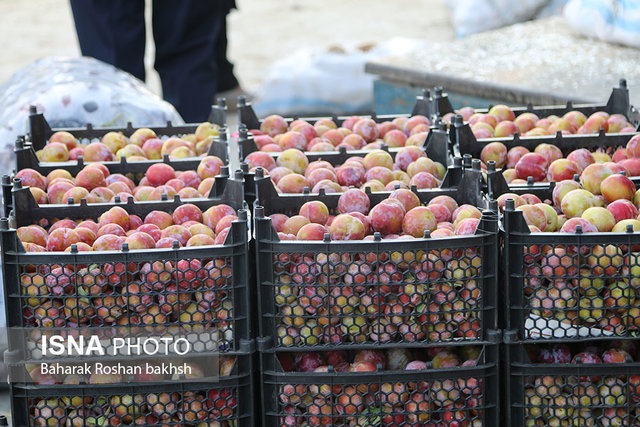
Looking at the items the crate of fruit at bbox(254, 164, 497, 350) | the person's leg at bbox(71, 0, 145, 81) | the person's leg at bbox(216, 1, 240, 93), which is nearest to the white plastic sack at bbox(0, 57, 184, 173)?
the person's leg at bbox(71, 0, 145, 81)

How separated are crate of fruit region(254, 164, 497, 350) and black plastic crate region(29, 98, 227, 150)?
35.8 inches

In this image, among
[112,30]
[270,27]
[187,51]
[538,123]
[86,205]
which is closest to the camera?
[86,205]

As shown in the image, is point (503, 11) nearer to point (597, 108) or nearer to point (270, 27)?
point (270, 27)

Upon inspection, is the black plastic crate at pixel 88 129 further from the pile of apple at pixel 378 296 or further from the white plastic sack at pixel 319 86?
the white plastic sack at pixel 319 86

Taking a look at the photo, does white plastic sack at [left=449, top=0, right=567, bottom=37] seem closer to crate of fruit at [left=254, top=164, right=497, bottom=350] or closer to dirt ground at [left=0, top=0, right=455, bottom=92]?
dirt ground at [left=0, top=0, right=455, bottom=92]

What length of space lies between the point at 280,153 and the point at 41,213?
0.60 meters

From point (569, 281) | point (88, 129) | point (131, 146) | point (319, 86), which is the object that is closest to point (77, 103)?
point (88, 129)

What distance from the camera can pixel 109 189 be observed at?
2.04 meters

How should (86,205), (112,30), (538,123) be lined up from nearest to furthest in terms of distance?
(86,205)
(538,123)
(112,30)

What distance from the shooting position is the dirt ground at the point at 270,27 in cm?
645

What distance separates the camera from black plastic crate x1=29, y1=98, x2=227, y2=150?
235 centimetres

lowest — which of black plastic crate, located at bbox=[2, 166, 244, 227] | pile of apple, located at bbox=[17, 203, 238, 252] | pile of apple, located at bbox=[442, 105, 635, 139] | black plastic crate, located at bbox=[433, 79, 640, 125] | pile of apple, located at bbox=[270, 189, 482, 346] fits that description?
pile of apple, located at bbox=[270, 189, 482, 346]

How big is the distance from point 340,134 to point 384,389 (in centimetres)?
93

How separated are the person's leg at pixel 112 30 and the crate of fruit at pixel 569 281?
2.77 meters
